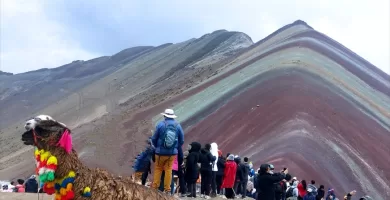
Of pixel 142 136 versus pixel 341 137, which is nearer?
pixel 341 137

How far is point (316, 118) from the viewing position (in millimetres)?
34219

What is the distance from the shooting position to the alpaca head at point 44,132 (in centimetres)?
621

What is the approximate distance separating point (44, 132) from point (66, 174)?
55 centimetres

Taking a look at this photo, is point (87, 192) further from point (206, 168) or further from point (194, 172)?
point (206, 168)

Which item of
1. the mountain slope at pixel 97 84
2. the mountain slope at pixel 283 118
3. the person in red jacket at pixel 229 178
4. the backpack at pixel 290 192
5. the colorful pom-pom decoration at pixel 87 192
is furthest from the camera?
the mountain slope at pixel 97 84

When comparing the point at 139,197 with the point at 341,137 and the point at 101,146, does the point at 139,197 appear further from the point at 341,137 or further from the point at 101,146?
the point at 101,146

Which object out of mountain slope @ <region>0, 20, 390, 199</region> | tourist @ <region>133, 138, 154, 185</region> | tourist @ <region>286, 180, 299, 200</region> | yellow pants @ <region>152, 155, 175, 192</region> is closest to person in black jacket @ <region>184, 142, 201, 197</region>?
tourist @ <region>133, 138, 154, 185</region>

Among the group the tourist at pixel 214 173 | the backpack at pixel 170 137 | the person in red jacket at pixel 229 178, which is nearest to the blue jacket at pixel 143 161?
the tourist at pixel 214 173

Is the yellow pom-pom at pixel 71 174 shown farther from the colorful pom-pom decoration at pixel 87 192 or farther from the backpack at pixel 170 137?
the backpack at pixel 170 137

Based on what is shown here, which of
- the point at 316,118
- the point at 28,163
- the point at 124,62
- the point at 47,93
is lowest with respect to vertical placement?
the point at 28,163

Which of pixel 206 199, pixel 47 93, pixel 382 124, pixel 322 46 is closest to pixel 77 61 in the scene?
pixel 47 93

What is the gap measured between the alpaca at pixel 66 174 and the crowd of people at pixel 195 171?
335cm

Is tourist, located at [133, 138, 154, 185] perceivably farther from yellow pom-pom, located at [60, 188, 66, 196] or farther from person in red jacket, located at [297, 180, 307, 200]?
person in red jacket, located at [297, 180, 307, 200]

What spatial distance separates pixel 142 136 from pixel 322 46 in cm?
2842
